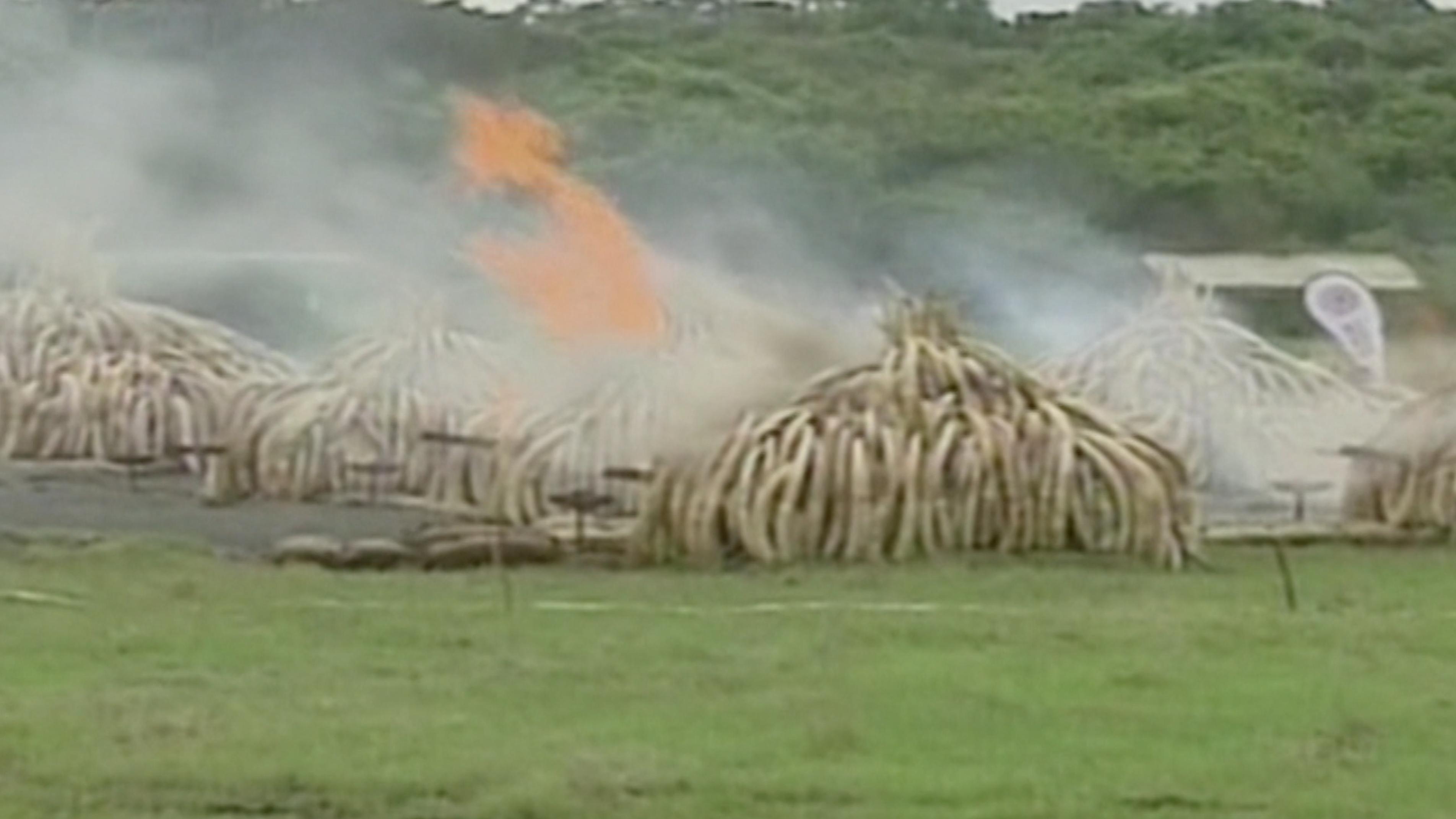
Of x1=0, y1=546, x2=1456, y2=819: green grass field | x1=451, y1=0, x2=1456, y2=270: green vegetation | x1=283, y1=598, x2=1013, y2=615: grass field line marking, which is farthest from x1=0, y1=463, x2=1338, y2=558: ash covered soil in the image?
x1=451, y1=0, x2=1456, y2=270: green vegetation

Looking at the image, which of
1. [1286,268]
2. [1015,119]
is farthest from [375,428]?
[1015,119]

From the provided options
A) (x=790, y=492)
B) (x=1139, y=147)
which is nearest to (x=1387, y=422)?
(x=790, y=492)

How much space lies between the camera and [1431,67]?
52250 mm

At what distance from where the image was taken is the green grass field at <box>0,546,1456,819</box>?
1294 cm

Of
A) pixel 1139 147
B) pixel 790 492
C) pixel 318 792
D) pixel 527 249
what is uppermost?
pixel 1139 147

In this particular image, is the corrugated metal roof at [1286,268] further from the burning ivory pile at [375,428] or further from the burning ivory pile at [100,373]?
the burning ivory pile at [375,428]

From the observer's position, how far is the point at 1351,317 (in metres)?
35.0

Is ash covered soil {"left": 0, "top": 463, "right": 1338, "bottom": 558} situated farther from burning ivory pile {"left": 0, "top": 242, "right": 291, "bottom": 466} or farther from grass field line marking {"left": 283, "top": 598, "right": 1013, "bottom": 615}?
grass field line marking {"left": 283, "top": 598, "right": 1013, "bottom": 615}

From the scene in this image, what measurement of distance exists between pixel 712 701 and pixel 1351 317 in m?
20.7

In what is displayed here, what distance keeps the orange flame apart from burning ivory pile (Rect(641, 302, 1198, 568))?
3584mm

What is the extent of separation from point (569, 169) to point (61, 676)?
65.8ft

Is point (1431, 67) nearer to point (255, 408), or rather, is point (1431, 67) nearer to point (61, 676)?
point (255, 408)

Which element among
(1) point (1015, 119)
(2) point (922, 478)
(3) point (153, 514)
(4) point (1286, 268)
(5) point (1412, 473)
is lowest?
(3) point (153, 514)

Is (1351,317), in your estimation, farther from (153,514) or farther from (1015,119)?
(1015,119)
